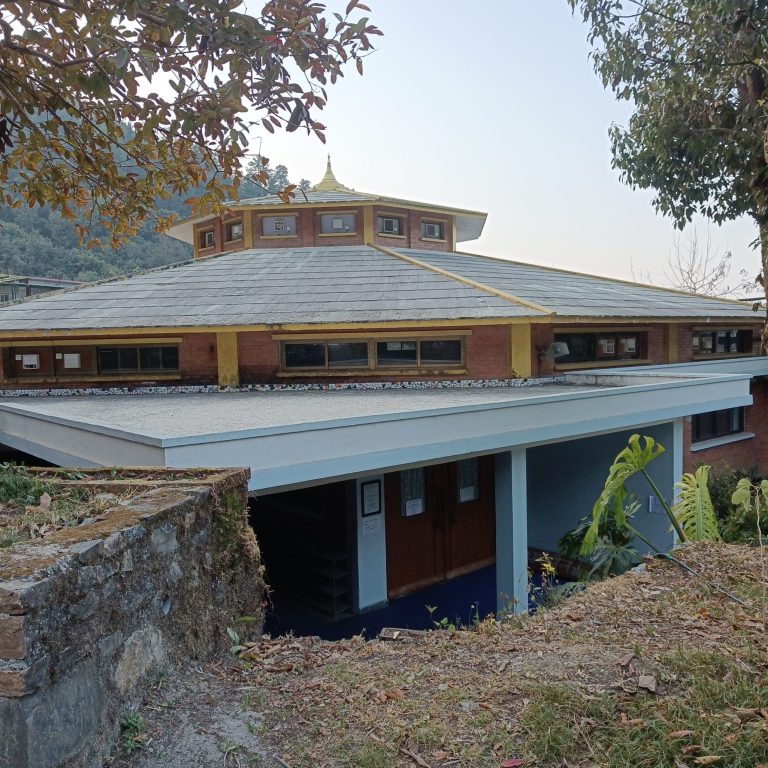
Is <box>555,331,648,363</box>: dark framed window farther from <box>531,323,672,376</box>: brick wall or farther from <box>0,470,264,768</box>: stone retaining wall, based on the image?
<box>0,470,264,768</box>: stone retaining wall

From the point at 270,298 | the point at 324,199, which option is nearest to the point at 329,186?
the point at 324,199

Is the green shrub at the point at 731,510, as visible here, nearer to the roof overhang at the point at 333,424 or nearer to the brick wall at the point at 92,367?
the roof overhang at the point at 333,424

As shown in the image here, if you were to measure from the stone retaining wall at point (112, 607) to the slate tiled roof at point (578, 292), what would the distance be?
384 inches

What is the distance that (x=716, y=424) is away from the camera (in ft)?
55.3

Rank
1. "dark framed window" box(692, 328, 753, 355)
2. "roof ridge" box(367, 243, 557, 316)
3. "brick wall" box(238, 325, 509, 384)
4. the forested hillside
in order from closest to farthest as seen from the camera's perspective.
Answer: "roof ridge" box(367, 243, 557, 316) < "brick wall" box(238, 325, 509, 384) < "dark framed window" box(692, 328, 753, 355) < the forested hillside

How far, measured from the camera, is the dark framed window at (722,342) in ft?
59.3

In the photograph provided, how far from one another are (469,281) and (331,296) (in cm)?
318

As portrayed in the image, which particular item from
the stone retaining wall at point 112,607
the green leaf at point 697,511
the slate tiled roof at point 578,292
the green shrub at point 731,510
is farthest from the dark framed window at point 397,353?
the stone retaining wall at point 112,607

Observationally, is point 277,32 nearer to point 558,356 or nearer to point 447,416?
point 447,416

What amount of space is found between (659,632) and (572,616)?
2.08ft

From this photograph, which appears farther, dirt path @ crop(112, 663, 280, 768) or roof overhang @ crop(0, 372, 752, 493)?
roof overhang @ crop(0, 372, 752, 493)

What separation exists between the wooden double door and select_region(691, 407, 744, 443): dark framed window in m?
6.22

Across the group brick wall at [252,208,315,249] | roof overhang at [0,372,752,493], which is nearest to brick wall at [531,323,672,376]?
roof overhang at [0,372,752,493]

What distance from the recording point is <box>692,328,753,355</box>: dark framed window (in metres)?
18.1
